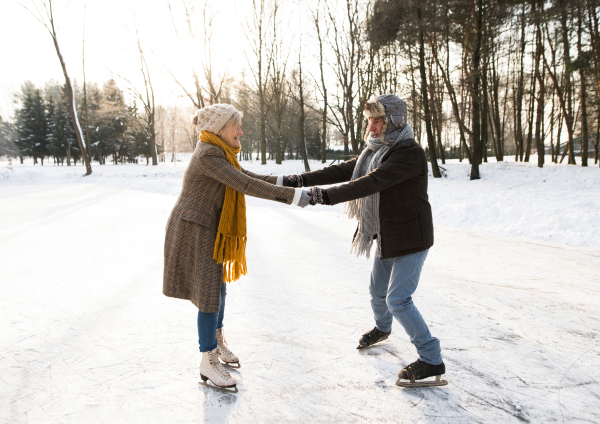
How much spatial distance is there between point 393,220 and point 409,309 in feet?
2.04

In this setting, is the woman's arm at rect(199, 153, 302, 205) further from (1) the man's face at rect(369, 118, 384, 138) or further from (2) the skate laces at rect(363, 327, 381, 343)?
(2) the skate laces at rect(363, 327, 381, 343)

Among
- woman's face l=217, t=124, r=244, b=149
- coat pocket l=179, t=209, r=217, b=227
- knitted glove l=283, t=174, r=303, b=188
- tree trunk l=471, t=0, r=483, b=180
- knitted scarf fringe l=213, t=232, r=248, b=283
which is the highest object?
tree trunk l=471, t=0, r=483, b=180

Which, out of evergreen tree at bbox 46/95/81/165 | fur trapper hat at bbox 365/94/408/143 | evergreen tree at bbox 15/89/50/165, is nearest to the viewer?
fur trapper hat at bbox 365/94/408/143

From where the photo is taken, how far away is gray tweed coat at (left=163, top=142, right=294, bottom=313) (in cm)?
240

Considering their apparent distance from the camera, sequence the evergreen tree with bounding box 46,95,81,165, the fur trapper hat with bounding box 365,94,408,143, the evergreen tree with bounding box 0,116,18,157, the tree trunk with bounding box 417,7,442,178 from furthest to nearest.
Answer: the evergreen tree with bounding box 0,116,18,157
the evergreen tree with bounding box 46,95,81,165
the tree trunk with bounding box 417,7,442,178
the fur trapper hat with bounding box 365,94,408,143

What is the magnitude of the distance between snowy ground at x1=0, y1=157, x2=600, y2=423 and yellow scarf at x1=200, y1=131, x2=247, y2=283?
888 millimetres

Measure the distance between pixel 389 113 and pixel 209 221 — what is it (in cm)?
142

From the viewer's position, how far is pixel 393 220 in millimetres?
2521

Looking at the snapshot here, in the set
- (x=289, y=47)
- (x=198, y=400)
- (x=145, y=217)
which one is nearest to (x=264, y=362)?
(x=198, y=400)

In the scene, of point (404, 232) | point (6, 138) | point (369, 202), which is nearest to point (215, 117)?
point (369, 202)

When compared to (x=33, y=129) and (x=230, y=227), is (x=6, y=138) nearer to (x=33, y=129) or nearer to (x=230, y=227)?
(x=33, y=129)

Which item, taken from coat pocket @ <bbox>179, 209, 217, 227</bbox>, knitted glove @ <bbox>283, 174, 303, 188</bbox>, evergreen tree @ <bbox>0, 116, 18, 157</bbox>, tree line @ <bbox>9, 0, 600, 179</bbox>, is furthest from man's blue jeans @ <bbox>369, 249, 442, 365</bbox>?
evergreen tree @ <bbox>0, 116, 18, 157</bbox>

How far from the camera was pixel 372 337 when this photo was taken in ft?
10.1

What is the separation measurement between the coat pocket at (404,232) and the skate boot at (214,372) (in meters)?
1.44
